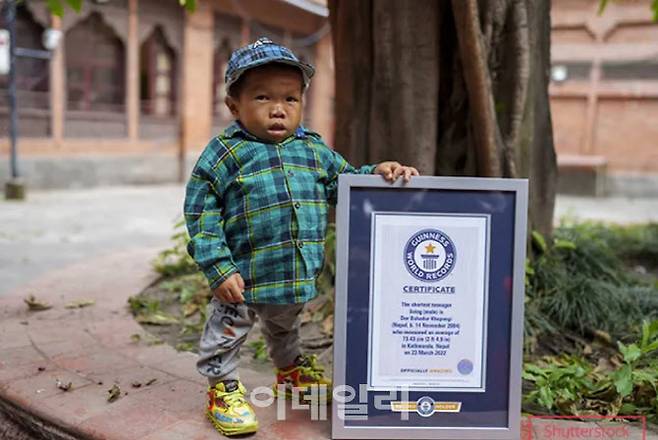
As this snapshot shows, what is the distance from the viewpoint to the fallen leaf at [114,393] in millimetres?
2657

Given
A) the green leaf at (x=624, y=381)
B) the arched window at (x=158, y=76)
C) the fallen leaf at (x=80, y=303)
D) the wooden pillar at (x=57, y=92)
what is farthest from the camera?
the arched window at (x=158, y=76)

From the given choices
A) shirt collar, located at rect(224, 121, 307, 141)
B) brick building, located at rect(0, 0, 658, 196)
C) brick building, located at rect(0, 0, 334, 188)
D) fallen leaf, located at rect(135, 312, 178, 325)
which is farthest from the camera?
brick building, located at rect(0, 0, 658, 196)

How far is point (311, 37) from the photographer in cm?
1981

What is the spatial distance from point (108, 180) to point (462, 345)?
13.0 m

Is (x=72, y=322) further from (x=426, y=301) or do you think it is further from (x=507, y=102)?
(x=507, y=102)

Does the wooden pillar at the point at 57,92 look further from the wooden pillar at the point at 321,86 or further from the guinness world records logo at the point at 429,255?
the guinness world records logo at the point at 429,255

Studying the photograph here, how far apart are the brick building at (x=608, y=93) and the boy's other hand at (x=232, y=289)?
555 inches

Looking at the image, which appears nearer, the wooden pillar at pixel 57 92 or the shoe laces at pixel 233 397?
the shoe laces at pixel 233 397

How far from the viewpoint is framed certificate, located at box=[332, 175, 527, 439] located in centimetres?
228

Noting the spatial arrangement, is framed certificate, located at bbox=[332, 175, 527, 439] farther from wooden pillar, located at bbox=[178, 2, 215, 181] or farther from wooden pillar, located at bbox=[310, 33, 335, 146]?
wooden pillar, located at bbox=[310, 33, 335, 146]

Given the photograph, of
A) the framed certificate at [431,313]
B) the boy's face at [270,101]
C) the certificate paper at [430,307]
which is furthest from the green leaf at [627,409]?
the boy's face at [270,101]

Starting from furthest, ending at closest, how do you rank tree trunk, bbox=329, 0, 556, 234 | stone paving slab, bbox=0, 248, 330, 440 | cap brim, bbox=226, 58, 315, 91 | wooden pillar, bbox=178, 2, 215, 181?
wooden pillar, bbox=178, 2, 215, 181 → tree trunk, bbox=329, 0, 556, 234 → stone paving slab, bbox=0, 248, 330, 440 → cap brim, bbox=226, 58, 315, 91

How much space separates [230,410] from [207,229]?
2.14ft

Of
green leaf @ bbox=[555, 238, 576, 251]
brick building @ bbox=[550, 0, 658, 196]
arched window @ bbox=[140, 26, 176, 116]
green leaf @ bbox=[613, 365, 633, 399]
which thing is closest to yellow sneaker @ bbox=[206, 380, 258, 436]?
green leaf @ bbox=[613, 365, 633, 399]
